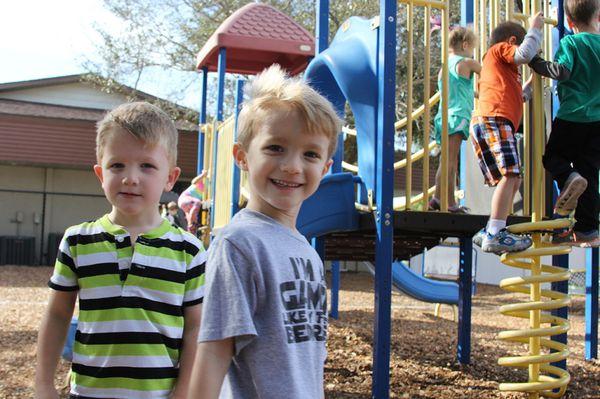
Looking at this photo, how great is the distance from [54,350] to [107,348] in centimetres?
18

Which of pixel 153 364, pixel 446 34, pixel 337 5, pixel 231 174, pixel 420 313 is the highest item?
pixel 337 5

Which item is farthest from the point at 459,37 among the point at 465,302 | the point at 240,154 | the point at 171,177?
the point at 240,154

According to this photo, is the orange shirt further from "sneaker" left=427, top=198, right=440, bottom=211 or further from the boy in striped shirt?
the boy in striped shirt

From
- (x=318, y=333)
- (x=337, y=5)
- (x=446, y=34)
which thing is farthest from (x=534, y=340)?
(x=337, y=5)

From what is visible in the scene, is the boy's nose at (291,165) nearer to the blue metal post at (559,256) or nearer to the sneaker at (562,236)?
the sneaker at (562,236)

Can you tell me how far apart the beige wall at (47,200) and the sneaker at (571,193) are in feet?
56.8

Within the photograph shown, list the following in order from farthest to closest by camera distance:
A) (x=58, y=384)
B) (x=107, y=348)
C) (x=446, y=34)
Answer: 1. (x=58, y=384)
2. (x=446, y=34)
3. (x=107, y=348)

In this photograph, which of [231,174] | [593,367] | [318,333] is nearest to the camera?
[318,333]

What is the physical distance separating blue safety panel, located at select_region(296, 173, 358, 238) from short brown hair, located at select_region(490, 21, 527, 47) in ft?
4.24

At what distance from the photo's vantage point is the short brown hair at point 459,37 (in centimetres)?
480

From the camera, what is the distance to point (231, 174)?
8.09m

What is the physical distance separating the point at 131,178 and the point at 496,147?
8.43 ft

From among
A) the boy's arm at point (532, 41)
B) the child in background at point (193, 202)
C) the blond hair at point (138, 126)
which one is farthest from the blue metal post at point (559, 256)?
the child in background at point (193, 202)

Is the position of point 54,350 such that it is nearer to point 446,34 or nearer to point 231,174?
point 446,34
